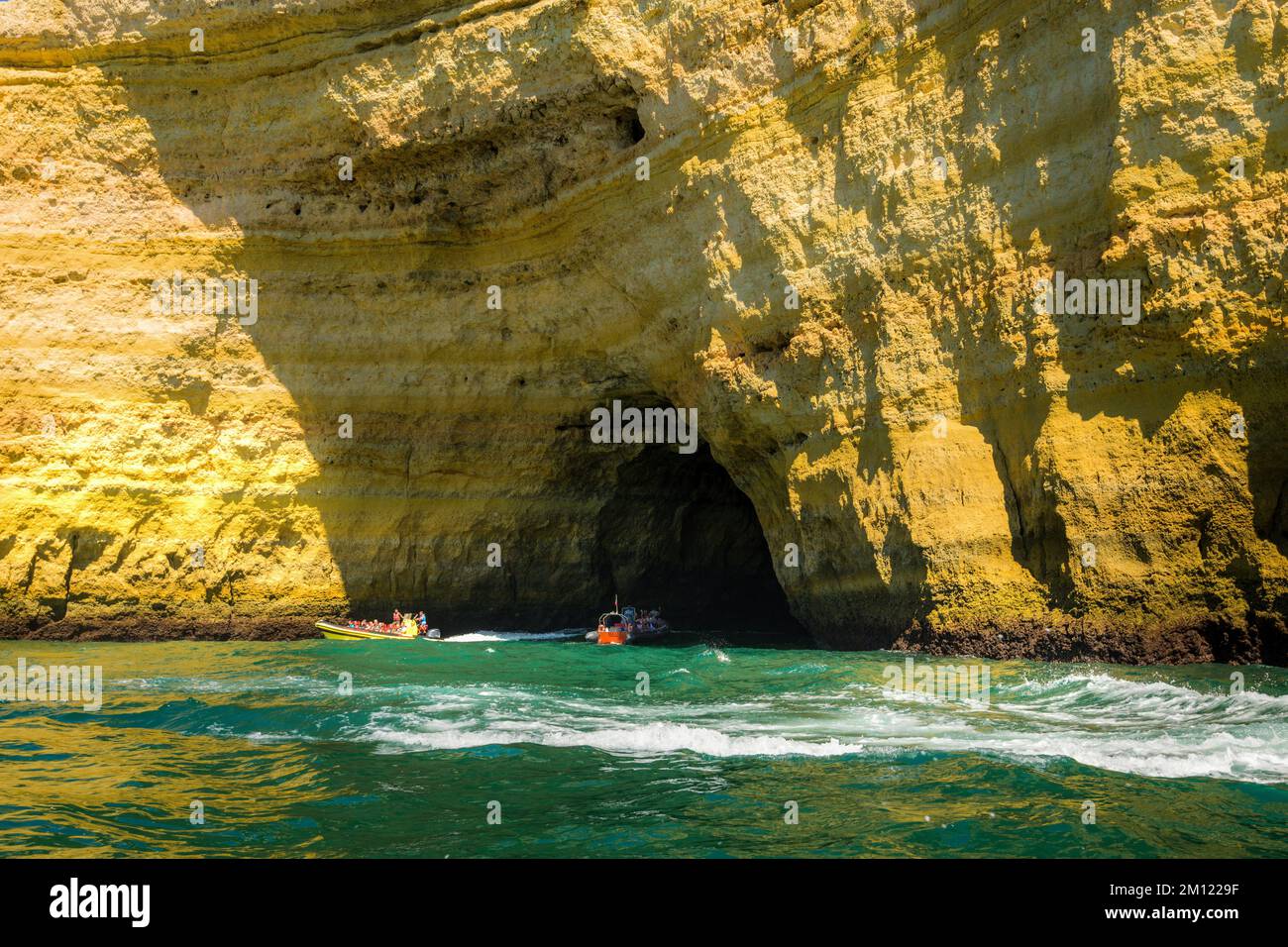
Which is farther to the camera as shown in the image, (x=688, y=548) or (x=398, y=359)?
(x=688, y=548)

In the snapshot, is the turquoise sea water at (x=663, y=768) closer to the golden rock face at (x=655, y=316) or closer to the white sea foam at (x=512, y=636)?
the golden rock face at (x=655, y=316)

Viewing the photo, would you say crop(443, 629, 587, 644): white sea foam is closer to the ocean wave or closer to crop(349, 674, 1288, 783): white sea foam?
crop(349, 674, 1288, 783): white sea foam

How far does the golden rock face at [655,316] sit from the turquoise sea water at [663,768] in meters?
2.57

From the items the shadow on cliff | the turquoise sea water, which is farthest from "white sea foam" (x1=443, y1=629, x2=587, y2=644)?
the turquoise sea water

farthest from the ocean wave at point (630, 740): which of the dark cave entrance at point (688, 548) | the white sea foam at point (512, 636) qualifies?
the dark cave entrance at point (688, 548)

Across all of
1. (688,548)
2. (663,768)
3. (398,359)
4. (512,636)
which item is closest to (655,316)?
(398,359)

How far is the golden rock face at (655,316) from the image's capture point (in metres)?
13.2

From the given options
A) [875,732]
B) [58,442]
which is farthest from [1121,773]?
[58,442]

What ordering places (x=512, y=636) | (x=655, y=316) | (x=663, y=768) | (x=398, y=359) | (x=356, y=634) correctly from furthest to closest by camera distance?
(x=512, y=636), (x=398, y=359), (x=356, y=634), (x=655, y=316), (x=663, y=768)

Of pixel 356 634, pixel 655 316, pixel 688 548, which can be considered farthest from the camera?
pixel 688 548

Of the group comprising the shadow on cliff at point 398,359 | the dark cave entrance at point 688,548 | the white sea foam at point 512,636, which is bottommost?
the white sea foam at point 512,636

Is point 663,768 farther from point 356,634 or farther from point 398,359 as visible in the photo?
point 398,359

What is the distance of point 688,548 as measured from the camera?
27109 mm

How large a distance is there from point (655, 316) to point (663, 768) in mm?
13494
